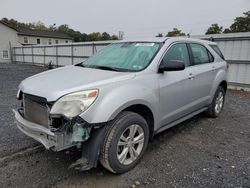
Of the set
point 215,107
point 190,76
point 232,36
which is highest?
point 232,36

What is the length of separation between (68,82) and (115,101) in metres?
0.64

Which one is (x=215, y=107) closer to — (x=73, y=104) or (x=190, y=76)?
(x=190, y=76)

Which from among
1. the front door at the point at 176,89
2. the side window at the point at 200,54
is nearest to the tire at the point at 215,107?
the side window at the point at 200,54

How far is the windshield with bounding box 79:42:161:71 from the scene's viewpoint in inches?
134

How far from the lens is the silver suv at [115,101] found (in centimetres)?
253

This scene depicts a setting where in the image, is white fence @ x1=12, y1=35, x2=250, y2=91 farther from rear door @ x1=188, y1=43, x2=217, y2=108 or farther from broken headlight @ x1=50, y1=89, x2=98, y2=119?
broken headlight @ x1=50, y1=89, x2=98, y2=119

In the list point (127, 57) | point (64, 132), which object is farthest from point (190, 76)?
point (64, 132)

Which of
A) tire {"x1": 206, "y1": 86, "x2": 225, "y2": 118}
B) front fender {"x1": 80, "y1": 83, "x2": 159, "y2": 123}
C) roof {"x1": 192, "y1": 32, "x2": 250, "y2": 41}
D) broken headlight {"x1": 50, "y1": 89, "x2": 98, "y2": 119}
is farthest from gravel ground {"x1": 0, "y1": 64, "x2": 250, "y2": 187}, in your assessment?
roof {"x1": 192, "y1": 32, "x2": 250, "y2": 41}

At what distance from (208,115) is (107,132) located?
11.1 feet

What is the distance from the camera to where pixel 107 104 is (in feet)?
8.63

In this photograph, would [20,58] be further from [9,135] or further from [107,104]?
[107,104]

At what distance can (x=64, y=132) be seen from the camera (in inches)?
98.8

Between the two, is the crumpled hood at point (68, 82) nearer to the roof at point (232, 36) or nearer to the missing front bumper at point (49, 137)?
the missing front bumper at point (49, 137)

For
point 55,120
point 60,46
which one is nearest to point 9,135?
point 55,120
